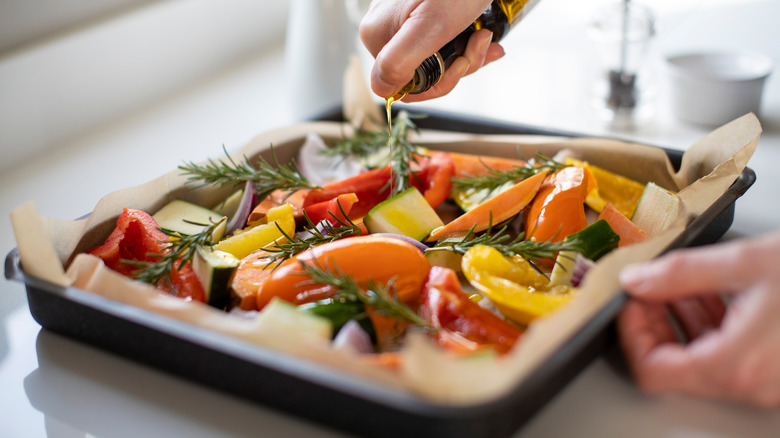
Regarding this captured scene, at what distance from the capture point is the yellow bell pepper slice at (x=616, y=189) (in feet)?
4.00

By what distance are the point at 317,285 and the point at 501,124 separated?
0.68m

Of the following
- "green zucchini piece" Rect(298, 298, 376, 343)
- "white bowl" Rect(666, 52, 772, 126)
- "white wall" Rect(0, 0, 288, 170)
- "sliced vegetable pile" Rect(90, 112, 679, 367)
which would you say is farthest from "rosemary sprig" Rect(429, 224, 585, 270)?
"white wall" Rect(0, 0, 288, 170)

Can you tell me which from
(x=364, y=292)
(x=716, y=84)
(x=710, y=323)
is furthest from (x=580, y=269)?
(x=716, y=84)

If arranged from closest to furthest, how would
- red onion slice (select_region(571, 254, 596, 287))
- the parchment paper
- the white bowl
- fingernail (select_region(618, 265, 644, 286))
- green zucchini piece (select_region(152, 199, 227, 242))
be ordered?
1. the parchment paper
2. fingernail (select_region(618, 265, 644, 286))
3. red onion slice (select_region(571, 254, 596, 287))
4. green zucchini piece (select_region(152, 199, 227, 242))
5. the white bowl

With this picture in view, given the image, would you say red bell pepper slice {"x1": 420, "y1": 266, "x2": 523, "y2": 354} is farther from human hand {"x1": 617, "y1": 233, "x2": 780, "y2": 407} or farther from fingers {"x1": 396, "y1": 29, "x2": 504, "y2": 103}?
fingers {"x1": 396, "y1": 29, "x2": 504, "y2": 103}

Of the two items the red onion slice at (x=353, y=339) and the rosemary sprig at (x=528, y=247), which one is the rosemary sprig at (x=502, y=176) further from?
the red onion slice at (x=353, y=339)

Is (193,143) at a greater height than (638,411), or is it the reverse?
(193,143)

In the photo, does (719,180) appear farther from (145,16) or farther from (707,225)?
(145,16)

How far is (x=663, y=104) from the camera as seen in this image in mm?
1799

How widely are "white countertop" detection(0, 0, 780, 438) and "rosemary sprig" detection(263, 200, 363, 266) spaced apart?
24 centimetres

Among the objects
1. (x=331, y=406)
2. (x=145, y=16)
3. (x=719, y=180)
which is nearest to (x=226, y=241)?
(x=331, y=406)

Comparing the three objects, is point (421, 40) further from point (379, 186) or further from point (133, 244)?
point (133, 244)

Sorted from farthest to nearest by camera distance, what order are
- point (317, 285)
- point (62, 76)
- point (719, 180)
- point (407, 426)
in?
1. point (62, 76)
2. point (719, 180)
3. point (317, 285)
4. point (407, 426)

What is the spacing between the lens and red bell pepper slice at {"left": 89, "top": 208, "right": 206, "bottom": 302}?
1081mm
